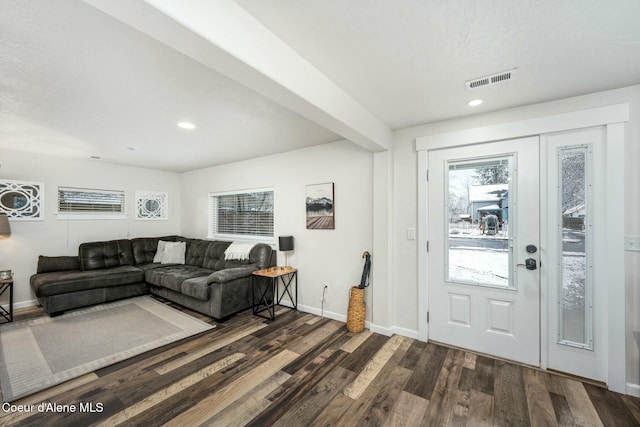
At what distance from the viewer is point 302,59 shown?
175 cm

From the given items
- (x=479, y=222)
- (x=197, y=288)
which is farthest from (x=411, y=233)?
(x=197, y=288)

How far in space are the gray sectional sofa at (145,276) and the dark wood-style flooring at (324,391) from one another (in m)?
0.83

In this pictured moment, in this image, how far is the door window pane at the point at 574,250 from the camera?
223 cm

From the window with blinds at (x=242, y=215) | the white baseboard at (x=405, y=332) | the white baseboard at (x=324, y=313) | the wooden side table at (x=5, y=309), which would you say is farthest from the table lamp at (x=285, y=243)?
the wooden side table at (x=5, y=309)

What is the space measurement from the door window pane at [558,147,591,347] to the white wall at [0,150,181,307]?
671cm

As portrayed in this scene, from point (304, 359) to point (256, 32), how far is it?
266 cm

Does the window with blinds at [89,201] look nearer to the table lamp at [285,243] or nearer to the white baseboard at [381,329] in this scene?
the table lamp at [285,243]

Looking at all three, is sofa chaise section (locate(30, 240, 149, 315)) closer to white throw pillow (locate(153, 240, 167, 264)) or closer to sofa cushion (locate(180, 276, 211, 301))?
white throw pillow (locate(153, 240, 167, 264))

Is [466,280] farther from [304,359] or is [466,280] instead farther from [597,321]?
[304,359]

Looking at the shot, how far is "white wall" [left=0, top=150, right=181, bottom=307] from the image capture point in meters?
4.06

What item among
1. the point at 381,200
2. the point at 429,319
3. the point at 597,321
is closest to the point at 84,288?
the point at 381,200

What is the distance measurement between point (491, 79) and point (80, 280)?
5576mm

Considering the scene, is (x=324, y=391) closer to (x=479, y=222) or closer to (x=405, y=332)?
(x=405, y=332)

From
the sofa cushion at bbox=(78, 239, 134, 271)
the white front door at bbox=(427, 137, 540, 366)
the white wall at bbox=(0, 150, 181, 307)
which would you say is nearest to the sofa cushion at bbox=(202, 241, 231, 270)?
the sofa cushion at bbox=(78, 239, 134, 271)
